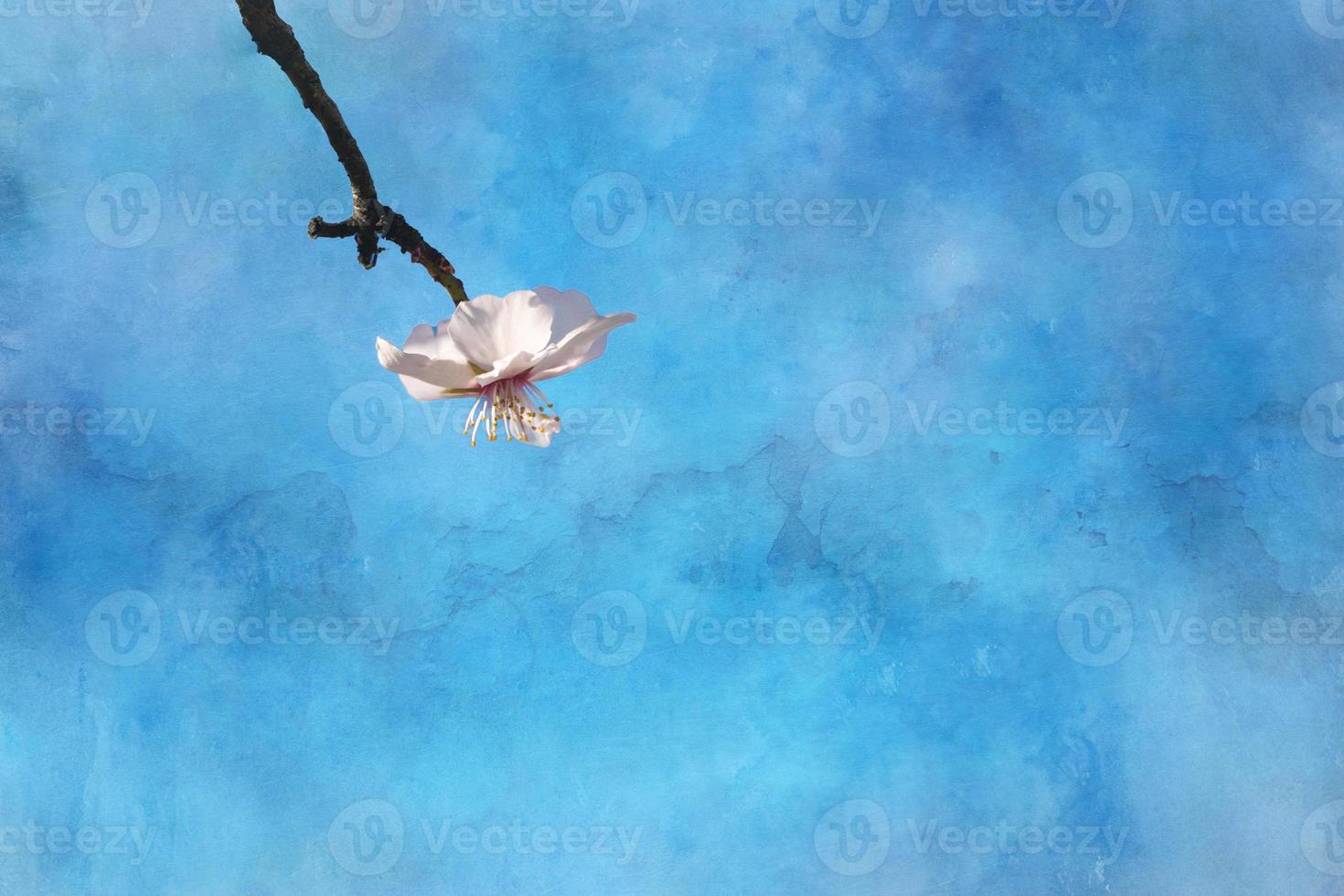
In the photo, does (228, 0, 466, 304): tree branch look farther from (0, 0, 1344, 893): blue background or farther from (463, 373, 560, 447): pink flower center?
(0, 0, 1344, 893): blue background

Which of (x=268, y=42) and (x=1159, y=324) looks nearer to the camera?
(x=268, y=42)


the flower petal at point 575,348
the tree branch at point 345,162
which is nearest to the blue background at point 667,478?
the flower petal at point 575,348

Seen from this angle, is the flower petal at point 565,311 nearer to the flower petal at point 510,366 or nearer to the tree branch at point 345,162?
the flower petal at point 510,366

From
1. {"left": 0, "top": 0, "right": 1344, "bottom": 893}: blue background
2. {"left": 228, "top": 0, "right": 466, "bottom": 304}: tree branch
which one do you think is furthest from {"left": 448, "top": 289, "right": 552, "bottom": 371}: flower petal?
{"left": 0, "top": 0, "right": 1344, "bottom": 893}: blue background

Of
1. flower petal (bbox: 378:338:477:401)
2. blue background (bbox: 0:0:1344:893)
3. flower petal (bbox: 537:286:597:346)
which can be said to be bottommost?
flower petal (bbox: 378:338:477:401)

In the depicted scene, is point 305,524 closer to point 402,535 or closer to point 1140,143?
point 402,535

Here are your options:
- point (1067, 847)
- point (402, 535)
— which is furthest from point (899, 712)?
point (402, 535)

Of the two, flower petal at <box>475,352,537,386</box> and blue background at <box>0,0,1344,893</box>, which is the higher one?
blue background at <box>0,0,1344,893</box>

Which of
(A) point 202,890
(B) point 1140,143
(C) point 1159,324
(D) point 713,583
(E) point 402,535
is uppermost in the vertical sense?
(B) point 1140,143
